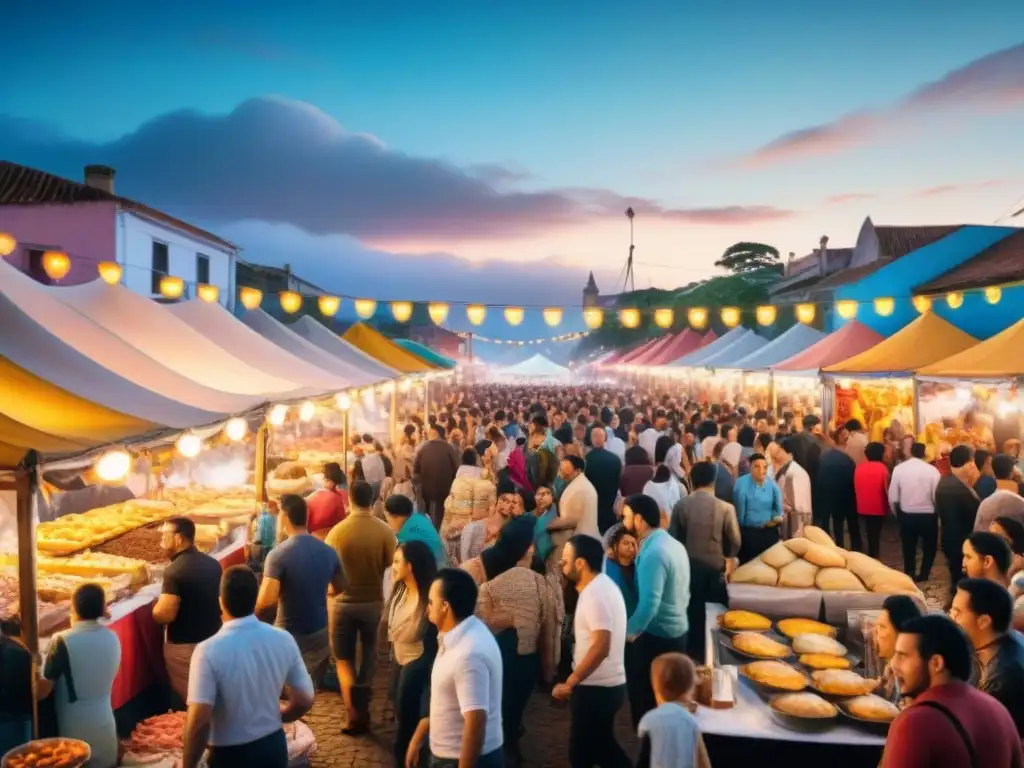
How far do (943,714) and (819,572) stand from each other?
3881mm

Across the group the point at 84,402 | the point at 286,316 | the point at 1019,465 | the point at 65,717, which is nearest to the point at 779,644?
the point at 65,717

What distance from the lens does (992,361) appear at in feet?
32.0

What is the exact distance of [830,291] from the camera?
2488 centimetres

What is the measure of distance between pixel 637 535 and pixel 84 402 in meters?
3.93

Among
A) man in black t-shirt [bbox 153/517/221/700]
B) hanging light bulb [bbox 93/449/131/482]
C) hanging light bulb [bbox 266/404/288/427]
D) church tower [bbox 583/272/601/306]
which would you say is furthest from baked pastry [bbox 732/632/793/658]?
church tower [bbox 583/272/601/306]

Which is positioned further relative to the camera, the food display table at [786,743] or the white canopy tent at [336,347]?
the white canopy tent at [336,347]

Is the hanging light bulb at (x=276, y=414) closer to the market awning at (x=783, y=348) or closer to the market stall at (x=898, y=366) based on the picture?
the market stall at (x=898, y=366)

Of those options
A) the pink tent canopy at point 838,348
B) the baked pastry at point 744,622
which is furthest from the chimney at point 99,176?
the baked pastry at point 744,622

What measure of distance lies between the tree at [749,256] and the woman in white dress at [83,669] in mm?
57960

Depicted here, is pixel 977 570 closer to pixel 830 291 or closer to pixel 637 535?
pixel 637 535

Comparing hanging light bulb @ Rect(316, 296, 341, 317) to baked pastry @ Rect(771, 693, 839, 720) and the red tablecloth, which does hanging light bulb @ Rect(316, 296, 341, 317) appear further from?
baked pastry @ Rect(771, 693, 839, 720)

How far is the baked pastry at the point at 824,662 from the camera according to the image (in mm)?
4765

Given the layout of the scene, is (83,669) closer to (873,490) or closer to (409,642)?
(409,642)

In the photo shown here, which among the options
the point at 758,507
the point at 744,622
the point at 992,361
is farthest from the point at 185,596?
the point at 992,361
